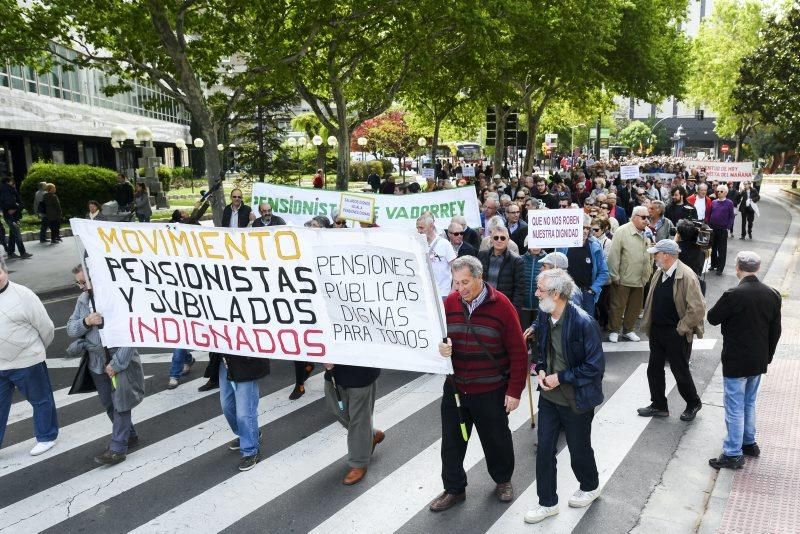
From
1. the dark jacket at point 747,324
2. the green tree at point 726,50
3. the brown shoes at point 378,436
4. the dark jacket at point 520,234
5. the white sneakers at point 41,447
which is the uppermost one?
the green tree at point 726,50

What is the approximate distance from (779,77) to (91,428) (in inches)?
1318

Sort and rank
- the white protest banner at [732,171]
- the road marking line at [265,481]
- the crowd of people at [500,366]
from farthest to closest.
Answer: the white protest banner at [732,171] < the road marking line at [265,481] < the crowd of people at [500,366]

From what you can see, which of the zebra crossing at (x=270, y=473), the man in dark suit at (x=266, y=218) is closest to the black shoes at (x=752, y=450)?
the zebra crossing at (x=270, y=473)

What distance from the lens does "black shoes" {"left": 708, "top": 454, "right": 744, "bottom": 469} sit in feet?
18.8

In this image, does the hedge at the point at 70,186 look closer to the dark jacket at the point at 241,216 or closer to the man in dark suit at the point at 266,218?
the dark jacket at the point at 241,216

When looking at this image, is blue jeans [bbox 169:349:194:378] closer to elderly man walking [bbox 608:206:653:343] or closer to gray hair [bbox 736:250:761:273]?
elderly man walking [bbox 608:206:653:343]

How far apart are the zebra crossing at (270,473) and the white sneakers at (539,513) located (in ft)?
0.19

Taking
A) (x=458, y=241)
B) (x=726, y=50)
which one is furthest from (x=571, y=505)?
(x=726, y=50)

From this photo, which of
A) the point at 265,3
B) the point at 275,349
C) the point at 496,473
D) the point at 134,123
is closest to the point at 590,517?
the point at 496,473

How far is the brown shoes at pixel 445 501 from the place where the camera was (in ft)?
16.8

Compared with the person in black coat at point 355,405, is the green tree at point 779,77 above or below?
above

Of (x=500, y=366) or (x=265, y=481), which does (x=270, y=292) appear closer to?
(x=265, y=481)

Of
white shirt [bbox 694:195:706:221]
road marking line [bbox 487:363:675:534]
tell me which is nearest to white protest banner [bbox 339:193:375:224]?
road marking line [bbox 487:363:675:534]

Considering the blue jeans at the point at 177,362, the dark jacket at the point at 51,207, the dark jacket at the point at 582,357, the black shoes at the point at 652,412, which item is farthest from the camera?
the dark jacket at the point at 51,207
